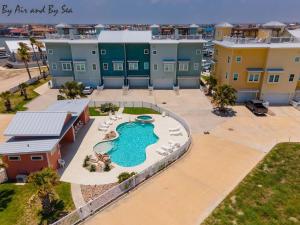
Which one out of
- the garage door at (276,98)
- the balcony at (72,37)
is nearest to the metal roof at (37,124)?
the balcony at (72,37)

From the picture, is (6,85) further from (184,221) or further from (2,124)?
(184,221)

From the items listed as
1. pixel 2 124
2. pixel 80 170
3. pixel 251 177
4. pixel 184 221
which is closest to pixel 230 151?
pixel 251 177

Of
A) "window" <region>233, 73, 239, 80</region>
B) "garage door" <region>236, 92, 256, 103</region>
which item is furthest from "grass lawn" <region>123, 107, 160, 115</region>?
"garage door" <region>236, 92, 256, 103</region>

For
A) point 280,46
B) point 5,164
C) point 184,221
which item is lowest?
point 184,221

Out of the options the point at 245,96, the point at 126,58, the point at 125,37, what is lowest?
the point at 245,96

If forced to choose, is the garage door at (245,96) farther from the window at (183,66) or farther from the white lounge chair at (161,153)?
the white lounge chair at (161,153)

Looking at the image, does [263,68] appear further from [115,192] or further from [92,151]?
[115,192]

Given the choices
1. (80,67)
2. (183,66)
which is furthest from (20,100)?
(183,66)
